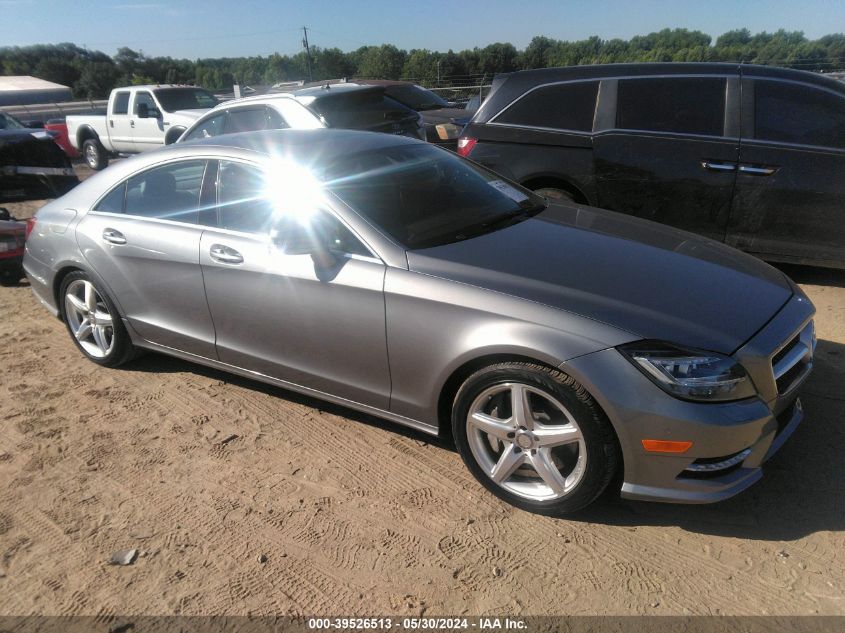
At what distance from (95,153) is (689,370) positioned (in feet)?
53.0

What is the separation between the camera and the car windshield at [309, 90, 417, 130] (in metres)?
7.74

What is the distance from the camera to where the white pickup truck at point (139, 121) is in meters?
12.8

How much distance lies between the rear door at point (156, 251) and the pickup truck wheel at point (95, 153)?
12789 mm

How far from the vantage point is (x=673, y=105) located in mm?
5277

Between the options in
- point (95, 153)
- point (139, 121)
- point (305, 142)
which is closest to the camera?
point (305, 142)

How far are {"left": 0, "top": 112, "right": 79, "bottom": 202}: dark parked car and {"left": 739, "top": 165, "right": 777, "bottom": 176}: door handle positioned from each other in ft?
27.8

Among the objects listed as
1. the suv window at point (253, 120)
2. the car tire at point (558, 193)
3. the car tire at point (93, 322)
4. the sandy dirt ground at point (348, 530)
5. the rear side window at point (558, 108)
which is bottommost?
the sandy dirt ground at point (348, 530)

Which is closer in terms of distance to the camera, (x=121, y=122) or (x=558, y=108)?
(x=558, y=108)

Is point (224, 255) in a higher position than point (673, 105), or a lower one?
lower

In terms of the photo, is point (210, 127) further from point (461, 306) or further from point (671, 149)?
point (461, 306)

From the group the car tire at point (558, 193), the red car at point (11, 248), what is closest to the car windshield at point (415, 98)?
the car tire at point (558, 193)

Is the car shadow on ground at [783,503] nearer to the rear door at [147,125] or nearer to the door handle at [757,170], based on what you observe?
the door handle at [757,170]

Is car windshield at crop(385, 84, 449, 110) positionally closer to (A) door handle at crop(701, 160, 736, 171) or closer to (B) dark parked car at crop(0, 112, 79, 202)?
(B) dark parked car at crop(0, 112, 79, 202)

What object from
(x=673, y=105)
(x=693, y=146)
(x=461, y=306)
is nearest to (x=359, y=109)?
(x=673, y=105)
